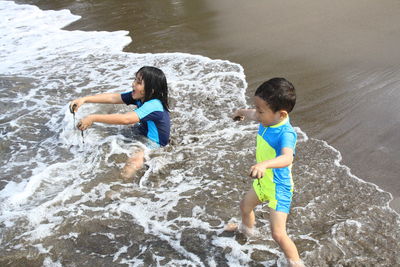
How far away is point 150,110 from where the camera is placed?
4.36m

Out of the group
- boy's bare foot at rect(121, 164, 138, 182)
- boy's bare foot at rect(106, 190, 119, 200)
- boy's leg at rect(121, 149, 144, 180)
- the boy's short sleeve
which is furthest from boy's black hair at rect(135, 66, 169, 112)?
the boy's short sleeve

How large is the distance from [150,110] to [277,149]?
6.18 feet

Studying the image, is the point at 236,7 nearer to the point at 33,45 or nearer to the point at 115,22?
the point at 115,22

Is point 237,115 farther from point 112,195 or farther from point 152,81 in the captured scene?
point 112,195

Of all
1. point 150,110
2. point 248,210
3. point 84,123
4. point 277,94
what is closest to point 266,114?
point 277,94

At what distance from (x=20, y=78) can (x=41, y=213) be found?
456 cm

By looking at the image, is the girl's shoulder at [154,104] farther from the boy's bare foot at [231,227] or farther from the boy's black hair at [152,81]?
the boy's bare foot at [231,227]

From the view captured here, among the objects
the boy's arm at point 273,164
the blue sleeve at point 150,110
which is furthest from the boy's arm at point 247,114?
the blue sleeve at point 150,110

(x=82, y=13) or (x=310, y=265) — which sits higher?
(x=82, y=13)

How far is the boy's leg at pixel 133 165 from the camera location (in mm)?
4277

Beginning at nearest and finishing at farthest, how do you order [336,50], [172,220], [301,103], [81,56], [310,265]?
[310,265] → [172,220] → [301,103] → [336,50] → [81,56]

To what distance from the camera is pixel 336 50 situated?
23.2 feet

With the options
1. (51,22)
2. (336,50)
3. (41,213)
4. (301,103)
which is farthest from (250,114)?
(51,22)

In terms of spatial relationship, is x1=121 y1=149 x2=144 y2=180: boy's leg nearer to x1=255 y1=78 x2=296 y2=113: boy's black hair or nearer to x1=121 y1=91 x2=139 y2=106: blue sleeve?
x1=121 y1=91 x2=139 y2=106: blue sleeve
